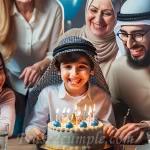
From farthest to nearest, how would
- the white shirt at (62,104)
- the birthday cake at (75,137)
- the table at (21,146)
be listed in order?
the white shirt at (62,104), the table at (21,146), the birthday cake at (75,137)

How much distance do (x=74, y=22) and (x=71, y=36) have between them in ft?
0.29

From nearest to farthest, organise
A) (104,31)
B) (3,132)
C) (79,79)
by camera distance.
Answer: (3,132) → (79,79) → (104,31)

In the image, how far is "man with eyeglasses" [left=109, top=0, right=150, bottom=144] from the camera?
2.05 metres

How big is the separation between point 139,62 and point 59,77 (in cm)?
48

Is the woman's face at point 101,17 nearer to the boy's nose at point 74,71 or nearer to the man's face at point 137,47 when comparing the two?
the man's face at point 137,47

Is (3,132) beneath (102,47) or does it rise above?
beneath

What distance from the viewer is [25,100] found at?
6.87ft

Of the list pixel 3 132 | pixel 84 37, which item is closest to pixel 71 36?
pixel 84 37

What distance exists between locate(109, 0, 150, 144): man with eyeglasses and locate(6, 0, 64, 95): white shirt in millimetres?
378

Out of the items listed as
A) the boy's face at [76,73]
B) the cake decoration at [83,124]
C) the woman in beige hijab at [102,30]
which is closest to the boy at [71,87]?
the boy's face at [76,73]

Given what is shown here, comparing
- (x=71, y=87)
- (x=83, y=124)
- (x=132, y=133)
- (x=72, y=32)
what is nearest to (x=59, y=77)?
(x=71, y=87)

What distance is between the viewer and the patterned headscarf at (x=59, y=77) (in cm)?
193

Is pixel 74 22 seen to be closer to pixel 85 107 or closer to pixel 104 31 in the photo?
pixel 104 31

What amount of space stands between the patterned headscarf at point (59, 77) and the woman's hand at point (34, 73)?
0.05 metres
